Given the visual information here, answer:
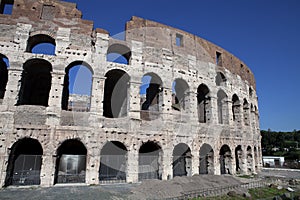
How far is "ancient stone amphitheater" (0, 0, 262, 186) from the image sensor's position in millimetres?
11367

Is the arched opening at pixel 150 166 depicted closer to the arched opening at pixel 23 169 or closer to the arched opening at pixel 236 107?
the arched opening at pixel 23 169

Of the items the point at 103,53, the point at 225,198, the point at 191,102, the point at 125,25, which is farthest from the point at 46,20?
the point at 225,198

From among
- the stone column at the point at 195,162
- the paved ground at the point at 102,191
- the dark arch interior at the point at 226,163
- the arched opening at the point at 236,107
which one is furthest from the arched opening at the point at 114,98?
the arched opening at the point at 236,107

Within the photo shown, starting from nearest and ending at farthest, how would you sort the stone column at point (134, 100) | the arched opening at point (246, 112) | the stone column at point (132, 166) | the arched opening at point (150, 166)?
the stone column at point (132, 166), the stone column at point (134, 100), the arched opening at point (150, 166), the arched opening at point (246, 112)

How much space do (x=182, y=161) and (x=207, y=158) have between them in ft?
6.35

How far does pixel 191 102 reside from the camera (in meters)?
15.3

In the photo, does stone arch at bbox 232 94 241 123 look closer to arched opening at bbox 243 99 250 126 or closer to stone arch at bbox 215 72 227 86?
arched opening at bbox 243 99 250 126

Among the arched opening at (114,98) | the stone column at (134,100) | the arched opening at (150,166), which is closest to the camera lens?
the stone column at (134,100)

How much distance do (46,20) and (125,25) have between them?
484 cm

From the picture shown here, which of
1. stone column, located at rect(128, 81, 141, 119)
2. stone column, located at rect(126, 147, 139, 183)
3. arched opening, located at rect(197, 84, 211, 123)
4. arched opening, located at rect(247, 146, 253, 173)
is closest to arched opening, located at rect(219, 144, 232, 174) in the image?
arched opening, located at rect(197, 84, 211, 123)

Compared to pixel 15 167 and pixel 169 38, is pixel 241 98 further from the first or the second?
pixel 15 167

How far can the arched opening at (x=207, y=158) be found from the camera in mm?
15551

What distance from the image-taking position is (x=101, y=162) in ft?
43.5

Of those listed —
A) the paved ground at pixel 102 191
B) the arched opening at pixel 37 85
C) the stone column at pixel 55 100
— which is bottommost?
the paved ground at pixel 102 191
